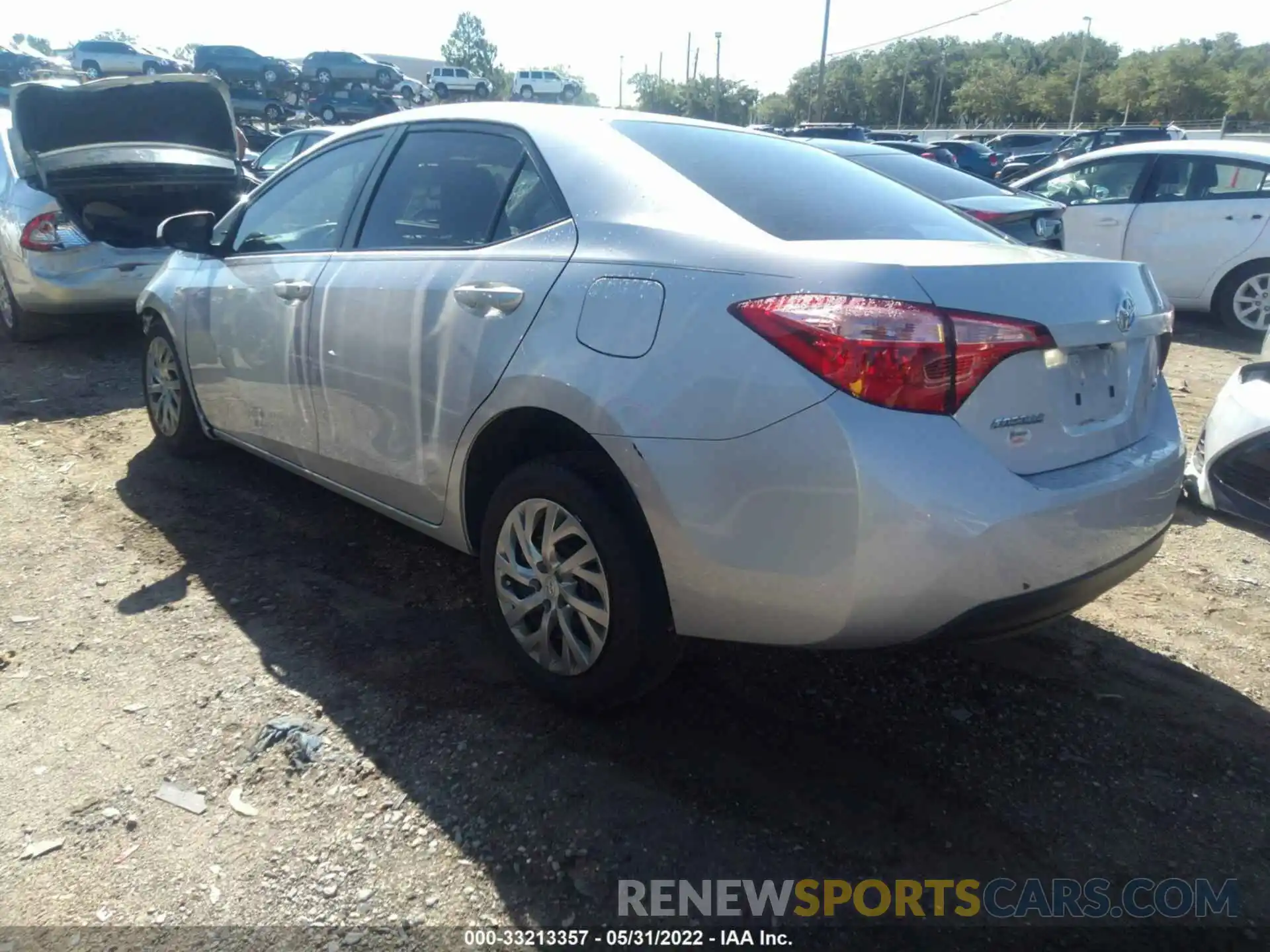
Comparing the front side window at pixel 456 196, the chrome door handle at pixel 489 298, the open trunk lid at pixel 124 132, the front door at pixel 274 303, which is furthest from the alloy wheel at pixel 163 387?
the open trunk lid at pixel 124 132

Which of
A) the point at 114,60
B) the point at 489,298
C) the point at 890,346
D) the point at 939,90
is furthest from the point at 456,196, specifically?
the point at 939,90

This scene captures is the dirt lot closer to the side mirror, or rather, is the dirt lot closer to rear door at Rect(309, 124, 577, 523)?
rear door at Rect(309, 124, 577, 523)

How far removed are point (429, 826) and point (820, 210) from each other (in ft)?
6.38

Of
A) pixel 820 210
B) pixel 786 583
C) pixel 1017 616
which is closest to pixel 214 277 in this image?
pixel 820 210

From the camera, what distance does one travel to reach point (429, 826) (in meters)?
2.47

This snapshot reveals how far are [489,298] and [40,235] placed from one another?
5439mm

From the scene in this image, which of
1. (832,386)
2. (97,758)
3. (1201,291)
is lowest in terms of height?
(97,758)

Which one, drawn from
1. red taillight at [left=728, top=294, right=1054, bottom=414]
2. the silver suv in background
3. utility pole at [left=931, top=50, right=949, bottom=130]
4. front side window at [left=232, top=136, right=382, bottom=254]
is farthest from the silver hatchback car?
utility pole at [left=931, top=50, right=949, bottom=130]

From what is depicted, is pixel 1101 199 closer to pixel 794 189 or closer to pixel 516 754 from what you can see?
pixel 794 189

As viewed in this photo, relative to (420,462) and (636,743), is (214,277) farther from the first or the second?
(636,743)

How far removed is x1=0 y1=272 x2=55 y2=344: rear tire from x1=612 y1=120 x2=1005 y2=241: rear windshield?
6015 mm

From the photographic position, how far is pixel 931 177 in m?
7.52

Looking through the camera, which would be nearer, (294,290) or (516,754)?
(516,754)

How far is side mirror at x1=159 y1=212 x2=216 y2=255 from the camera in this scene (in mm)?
4453
